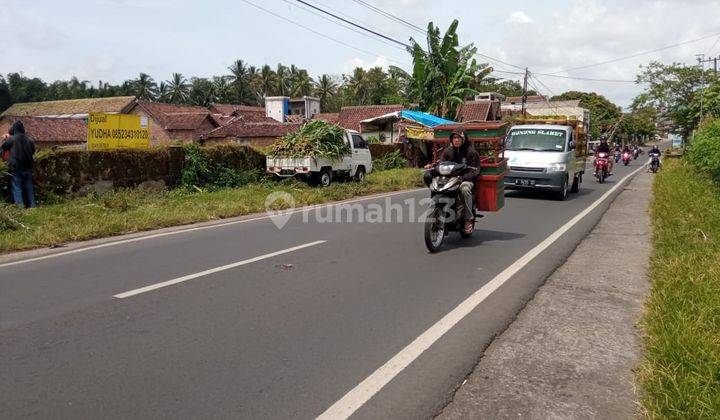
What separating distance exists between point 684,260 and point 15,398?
6.76 meters

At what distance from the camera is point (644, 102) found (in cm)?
4419

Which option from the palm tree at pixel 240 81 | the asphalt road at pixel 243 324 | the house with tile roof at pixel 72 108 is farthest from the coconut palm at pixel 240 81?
the asphalt road at pixel 243 324

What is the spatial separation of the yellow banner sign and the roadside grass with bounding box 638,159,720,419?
1264cm

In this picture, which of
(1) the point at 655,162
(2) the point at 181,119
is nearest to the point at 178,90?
(2) the point at 181,119

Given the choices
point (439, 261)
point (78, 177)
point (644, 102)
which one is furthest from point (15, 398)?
point (644, 102)

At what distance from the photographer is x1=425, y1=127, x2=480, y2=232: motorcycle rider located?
7996mm

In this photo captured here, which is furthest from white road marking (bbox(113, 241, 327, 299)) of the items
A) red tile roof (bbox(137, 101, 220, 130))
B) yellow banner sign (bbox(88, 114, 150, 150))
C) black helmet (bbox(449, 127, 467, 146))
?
red tile roof (bbox(137, 101, 220, 130))

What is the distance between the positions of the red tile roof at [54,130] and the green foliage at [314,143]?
2942 centimetres

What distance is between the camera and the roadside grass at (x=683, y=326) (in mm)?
3189

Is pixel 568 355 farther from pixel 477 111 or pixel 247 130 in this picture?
pixel 247 130

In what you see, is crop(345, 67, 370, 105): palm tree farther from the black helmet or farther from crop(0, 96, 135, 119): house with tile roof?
the black helmet

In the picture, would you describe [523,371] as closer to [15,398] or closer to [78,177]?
[15,398]

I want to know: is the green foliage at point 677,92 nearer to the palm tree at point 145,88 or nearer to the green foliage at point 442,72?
the green foliage at point 442,72

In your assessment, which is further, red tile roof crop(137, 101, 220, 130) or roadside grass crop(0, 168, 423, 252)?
red tile roof crop(137, 101, 220, 130)
